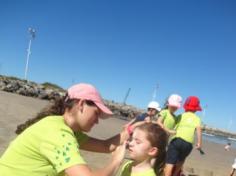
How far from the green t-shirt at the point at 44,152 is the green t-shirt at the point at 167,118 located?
5.03m

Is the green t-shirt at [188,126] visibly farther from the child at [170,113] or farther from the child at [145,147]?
the child at [145,147]

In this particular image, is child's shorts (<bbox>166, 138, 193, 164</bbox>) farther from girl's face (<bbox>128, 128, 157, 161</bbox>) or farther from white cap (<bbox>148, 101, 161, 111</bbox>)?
girl's face (<bbox>128, 128, 157, 161</bbox>)

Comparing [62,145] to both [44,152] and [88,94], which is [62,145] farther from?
[88,94]

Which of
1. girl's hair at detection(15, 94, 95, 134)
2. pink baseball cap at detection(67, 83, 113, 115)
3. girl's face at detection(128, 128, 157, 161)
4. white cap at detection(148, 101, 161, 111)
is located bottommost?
white cap at detection(148, 101, 161, 111)

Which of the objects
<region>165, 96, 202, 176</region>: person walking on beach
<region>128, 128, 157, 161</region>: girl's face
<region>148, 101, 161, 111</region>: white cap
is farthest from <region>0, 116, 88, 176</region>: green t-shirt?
<region>148, 101, 161, 111</region>: white cap

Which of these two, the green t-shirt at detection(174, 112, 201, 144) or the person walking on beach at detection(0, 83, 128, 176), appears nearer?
the person walking on beach at detection(0, 83, 128, 176)

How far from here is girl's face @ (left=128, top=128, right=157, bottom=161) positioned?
387 cm

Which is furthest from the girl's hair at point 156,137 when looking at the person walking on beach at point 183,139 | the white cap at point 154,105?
the white cap at point 154,105

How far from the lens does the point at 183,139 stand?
25.8ft

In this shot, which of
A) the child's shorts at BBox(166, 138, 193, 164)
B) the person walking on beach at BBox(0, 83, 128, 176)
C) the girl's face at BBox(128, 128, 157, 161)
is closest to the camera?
the person walking on beach at BBox(0, 83, 128, 176)

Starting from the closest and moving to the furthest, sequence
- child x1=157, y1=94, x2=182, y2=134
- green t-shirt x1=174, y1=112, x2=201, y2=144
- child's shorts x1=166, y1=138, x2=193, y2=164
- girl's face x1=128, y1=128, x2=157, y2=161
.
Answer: girl's face x1=128, y1=128, x2=157, y2=161 < child's shorts x1=166, y1=138, x2=193, y2=164 < green t-shirt x1=174, y1=112, x2=201, y2=144 < child x1=157, y1=94, x2=182, y2=134

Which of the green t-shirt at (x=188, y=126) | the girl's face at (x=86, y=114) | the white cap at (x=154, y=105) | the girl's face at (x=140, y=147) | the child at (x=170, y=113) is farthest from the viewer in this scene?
the white cap at (x=154, y=105)

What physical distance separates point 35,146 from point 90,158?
7007mm

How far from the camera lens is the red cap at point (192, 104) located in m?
8.12
